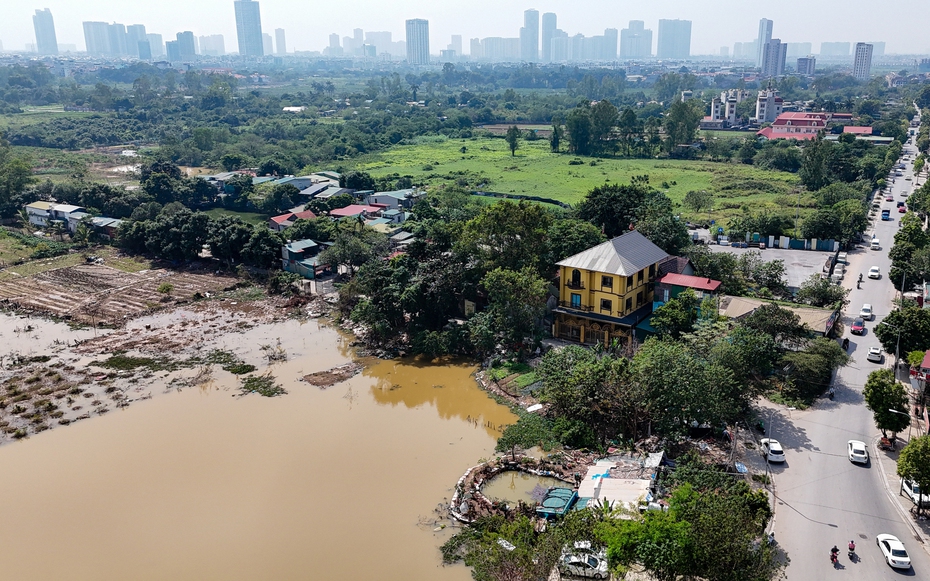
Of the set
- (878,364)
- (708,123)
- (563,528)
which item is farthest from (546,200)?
(708,123)

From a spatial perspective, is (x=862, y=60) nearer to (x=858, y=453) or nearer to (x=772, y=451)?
(x=858, y=453)

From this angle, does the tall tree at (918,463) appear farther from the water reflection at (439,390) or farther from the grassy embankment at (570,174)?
the grassy embankment at (570,174)

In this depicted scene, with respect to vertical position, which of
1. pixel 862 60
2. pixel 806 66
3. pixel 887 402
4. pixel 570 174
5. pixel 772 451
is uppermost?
pixel 862 60

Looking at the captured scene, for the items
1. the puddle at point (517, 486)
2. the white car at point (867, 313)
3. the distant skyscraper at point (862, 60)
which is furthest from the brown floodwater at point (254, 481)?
the distant skyscraper at point (862, 60)

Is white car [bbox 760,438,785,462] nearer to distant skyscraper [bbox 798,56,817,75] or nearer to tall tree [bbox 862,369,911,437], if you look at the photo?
tall tree [bbox 862,369,911,437]

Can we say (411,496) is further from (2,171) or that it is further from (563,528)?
(2,171)

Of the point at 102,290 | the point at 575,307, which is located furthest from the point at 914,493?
the point at 102,290
